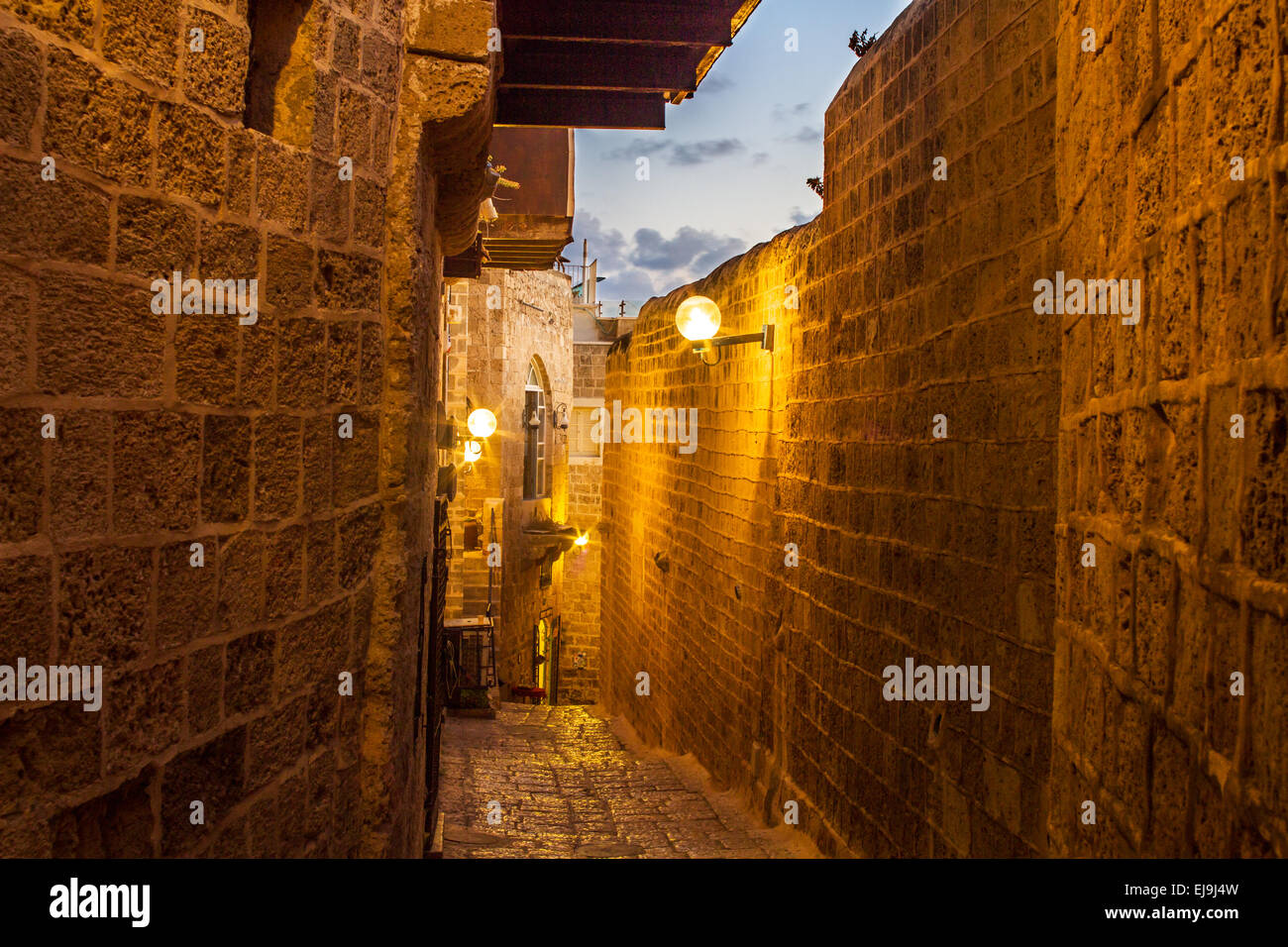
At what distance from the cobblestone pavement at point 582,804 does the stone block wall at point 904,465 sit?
1.04 feet

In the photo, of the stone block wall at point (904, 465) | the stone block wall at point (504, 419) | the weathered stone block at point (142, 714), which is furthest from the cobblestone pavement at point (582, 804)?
the stone block wall at point (504, 419)

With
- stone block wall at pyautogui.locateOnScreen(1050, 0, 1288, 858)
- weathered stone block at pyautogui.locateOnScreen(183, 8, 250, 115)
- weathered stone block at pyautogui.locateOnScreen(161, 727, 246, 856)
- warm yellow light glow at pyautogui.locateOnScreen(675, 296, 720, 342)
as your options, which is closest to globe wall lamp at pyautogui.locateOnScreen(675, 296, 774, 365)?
warm yellow light glow at pyautogui.locateOnScreen(675, 296, 720, 342)

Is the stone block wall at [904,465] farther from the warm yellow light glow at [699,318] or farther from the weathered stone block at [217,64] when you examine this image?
the weathered stone block at [217,64]

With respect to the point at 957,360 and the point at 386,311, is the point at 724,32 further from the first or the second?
the point at 386,311

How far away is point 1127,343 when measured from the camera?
204 cm

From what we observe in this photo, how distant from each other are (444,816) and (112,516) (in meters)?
5.06

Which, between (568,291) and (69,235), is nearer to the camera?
(69,235)

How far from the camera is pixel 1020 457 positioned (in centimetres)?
338

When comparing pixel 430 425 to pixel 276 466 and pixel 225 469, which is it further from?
pixel 225 469

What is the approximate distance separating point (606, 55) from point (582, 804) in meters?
4.92

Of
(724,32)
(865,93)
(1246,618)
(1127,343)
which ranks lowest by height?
(1246,618)

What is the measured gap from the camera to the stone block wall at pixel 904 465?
3.37 meters
